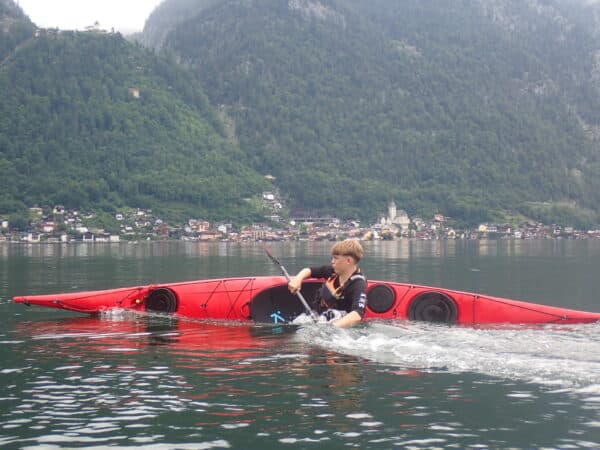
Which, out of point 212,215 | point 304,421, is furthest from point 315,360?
point 212,215

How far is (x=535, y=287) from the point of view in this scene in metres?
32.3

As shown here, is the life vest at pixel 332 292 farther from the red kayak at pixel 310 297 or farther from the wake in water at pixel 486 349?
the red kayak at pixel 310 297

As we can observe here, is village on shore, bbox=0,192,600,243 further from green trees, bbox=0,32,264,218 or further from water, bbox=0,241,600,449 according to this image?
water, bbox=0,241,600,449

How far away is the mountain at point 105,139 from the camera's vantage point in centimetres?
15812

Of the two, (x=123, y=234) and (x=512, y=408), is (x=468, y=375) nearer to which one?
(x=512, y=408)

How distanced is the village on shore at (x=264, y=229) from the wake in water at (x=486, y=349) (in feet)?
385

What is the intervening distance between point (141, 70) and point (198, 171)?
33.5 meters

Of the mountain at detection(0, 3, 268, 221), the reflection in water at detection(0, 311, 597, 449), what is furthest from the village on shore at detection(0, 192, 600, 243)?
the reflection in water at detection(0, 311, 597, 449)

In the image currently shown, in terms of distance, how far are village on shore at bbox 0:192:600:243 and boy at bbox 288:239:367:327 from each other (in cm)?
11742

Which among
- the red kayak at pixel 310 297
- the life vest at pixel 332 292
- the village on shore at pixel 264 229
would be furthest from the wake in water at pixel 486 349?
the village on shore at pixel 264 229

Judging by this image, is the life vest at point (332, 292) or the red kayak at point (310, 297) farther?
the red kayak at point (310, 297)

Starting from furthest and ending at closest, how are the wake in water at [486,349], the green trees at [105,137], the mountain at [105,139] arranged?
1. the green trees at [105,137]
2. the mountain at [105,139]
3. the wake in water at [486,349]

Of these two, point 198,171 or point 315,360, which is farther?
point 198,171

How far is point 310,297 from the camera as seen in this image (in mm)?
16469
